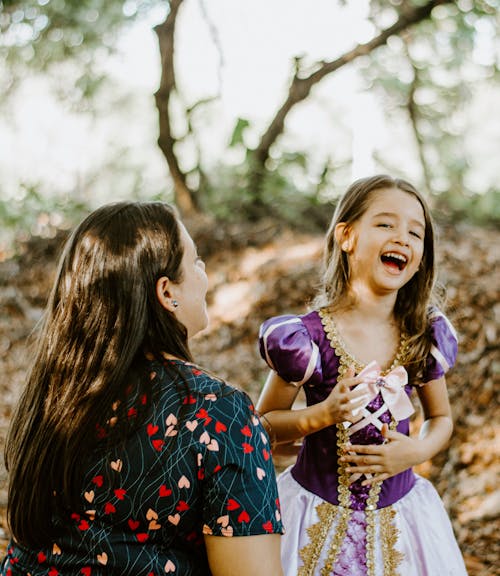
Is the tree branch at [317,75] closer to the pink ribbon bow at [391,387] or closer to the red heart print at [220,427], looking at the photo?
the pink ribbon bow at [391,387]

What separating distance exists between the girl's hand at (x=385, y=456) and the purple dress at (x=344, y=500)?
0.05 metres

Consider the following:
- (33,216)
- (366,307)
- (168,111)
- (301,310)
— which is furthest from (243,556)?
(33,216)

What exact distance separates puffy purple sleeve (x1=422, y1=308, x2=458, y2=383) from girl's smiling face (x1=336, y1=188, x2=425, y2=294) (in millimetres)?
227

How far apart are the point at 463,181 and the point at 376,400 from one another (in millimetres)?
7146

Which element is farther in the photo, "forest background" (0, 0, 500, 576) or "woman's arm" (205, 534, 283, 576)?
"forest background" (0, 0, 500, 576)

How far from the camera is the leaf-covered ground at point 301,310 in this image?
11.7ft


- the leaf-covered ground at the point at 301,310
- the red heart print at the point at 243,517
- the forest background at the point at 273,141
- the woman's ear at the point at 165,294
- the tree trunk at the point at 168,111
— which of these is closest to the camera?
the red heart print at the point at 243,517

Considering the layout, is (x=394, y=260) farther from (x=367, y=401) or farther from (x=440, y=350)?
(x=367, y=401)

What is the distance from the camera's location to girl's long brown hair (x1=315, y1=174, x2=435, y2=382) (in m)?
2.05

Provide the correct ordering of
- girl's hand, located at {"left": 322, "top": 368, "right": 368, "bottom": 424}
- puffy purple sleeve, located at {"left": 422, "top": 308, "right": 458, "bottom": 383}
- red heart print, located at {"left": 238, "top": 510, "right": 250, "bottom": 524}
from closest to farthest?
red heart print, located at {"left": 238, "top": 510, "right": 250, "bottom": 524} → girl's hand, located at {"left": 322, "top": 368, "right": 368, "bottom": 424} → puffy purple sleeve, located at {"left": 422, "top": 308, "right": 458, "bottom": 383}

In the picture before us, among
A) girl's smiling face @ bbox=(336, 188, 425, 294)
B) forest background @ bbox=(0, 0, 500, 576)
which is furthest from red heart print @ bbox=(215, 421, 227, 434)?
forest background @ bbox=(0, 0, 500, 576)

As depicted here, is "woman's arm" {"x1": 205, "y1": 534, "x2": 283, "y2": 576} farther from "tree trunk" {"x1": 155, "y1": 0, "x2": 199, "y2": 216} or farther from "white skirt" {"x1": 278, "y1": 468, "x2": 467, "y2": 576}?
"tree trunk" {"x1": 155, "y1": 0, "x2": 199, "y2": 216}

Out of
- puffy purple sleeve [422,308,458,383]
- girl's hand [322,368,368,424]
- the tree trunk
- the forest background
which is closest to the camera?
girl's hand [322,368,368,424]

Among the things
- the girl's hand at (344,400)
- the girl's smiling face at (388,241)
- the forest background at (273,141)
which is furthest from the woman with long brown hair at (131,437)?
the forest background at (273,141)
